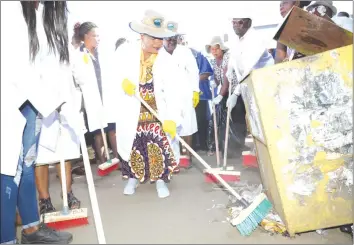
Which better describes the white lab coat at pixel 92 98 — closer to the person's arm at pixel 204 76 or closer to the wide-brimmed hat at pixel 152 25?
the wide-brimmed hat at pixel 152 25

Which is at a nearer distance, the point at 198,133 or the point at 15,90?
the point at 15,90

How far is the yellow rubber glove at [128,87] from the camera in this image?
2516mm

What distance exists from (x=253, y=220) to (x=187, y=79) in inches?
75.8

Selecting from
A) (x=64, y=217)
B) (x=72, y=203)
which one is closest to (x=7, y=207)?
(x=64, y=217)

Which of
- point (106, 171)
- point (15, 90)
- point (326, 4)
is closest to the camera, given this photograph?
point (15, 90)

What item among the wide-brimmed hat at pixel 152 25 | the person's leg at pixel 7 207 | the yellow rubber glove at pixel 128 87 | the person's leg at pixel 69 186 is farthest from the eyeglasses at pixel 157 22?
the person's leg at pixel 7 207

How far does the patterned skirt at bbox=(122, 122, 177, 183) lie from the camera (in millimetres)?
2645

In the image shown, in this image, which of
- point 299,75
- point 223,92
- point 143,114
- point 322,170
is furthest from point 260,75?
point 223,92

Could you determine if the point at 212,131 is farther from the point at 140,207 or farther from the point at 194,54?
the point at 140,207

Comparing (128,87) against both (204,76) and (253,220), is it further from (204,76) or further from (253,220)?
(204,76)

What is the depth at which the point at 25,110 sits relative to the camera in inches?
67.6

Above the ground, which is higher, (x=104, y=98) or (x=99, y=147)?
(x=104, y=98)

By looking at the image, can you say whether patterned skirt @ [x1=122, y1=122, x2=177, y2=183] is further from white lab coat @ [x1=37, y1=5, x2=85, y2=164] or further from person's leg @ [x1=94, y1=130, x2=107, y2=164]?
person's leg @ [x1=94, y1=130, x2=107, y2=164]

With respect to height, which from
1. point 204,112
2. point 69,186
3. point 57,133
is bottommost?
point 69,186
